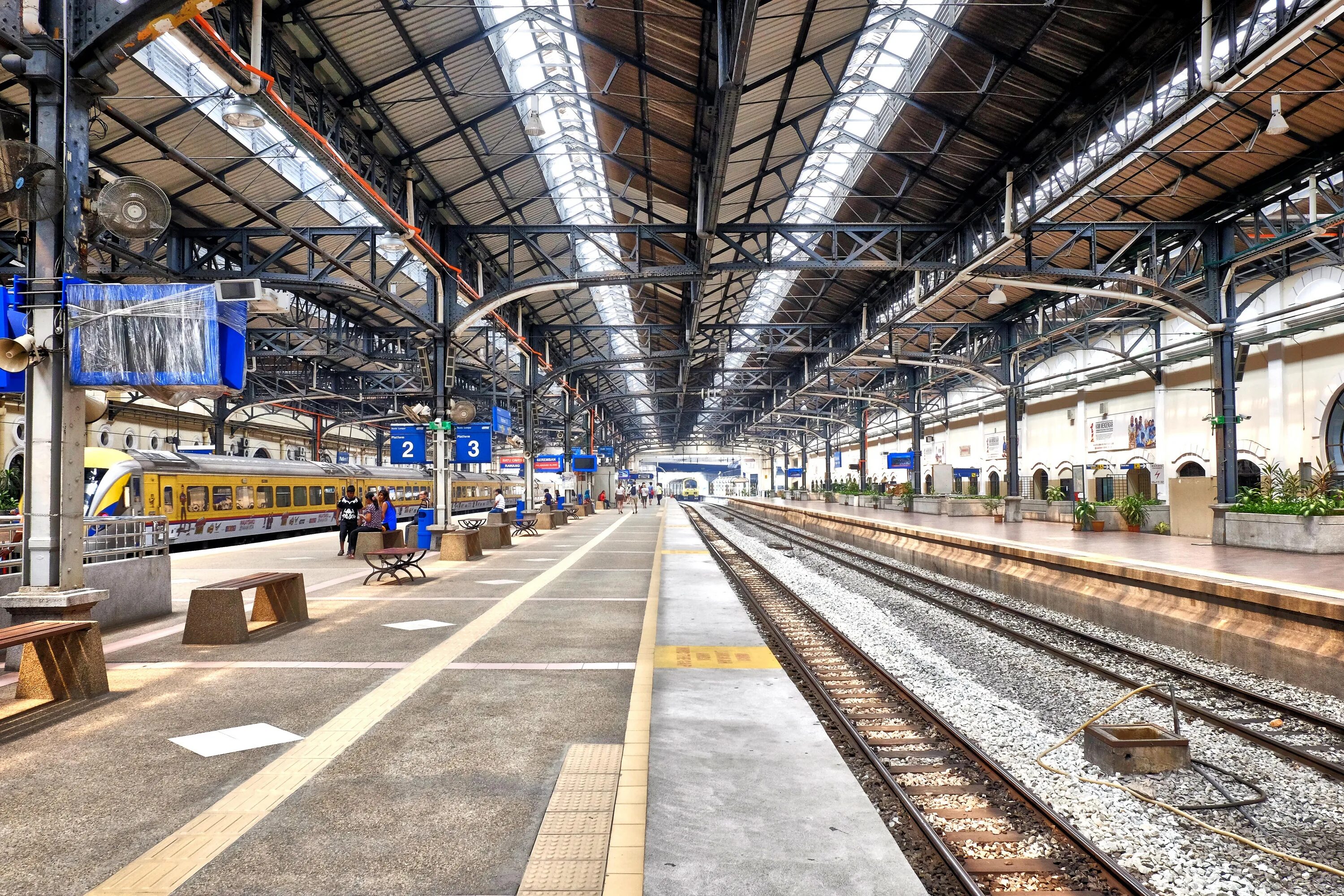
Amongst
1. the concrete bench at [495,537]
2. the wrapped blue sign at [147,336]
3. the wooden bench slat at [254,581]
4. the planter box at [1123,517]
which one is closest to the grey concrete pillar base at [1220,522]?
the planter box at [1123,517]

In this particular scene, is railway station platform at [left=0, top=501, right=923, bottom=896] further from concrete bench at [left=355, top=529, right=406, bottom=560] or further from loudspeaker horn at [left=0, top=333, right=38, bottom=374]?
concrete bench at [left=355, top=529, right=406, bottom=560]

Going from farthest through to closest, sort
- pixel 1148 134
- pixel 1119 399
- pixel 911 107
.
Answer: pixel 1119 399 < pixel 911 107 < pixel 1148 134

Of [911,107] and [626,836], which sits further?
Answer: [911,107]

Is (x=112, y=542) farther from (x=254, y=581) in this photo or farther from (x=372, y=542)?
(x=372, y=542)

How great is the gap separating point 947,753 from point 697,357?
27402 mm

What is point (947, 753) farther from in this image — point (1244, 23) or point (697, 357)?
point (697, 357)

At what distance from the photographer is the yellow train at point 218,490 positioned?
19.6m

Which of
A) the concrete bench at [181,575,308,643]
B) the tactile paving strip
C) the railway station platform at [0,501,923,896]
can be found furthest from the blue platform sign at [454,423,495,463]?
the tactile paving strip

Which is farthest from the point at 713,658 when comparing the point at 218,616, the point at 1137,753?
the point at 218,616

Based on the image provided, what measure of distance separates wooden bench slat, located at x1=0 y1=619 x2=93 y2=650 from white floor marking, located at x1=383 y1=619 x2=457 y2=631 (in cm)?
347

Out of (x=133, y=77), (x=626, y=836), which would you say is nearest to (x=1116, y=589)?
(x=626, y=836)

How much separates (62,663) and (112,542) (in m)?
4.87

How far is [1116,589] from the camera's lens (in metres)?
12.5

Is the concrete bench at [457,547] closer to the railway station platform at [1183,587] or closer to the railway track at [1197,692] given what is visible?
the railway track at [1197,692]
